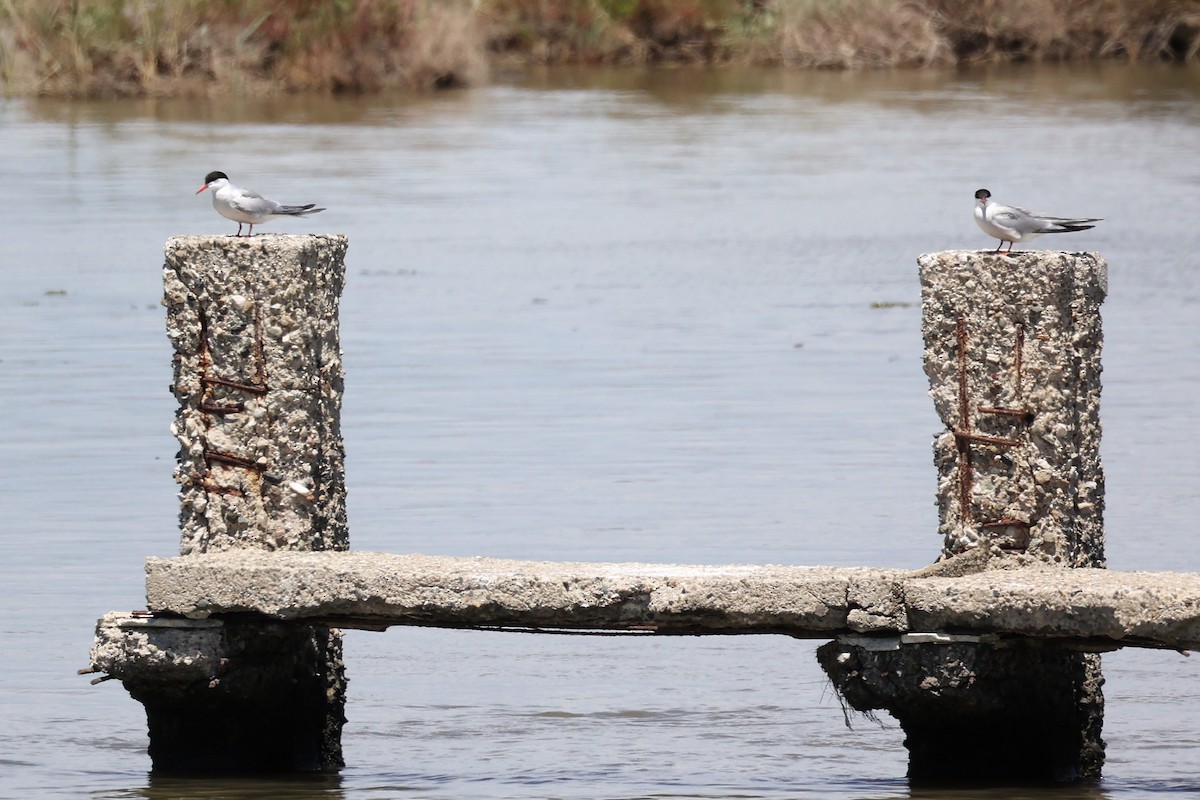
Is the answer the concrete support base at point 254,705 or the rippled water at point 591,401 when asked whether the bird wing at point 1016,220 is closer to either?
the rippled water at point 591,401

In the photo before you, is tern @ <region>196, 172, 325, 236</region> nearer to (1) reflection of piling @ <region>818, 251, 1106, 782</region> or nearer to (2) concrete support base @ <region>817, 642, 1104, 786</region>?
(1) reflection of piling @ <region>818, 251, 1106, 782</region>

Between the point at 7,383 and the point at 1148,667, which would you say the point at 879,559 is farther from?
the point at 7,383

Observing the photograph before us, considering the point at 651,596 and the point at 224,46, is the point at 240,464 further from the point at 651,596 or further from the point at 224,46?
the point at 224,46

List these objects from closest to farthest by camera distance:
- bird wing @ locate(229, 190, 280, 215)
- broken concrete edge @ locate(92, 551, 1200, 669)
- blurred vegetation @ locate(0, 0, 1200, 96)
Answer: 1. broken concrete edge @ locate(92, 551, 1200, 669)
2. bird wing @ locate(229, 190, 280, 215)
3. blurred vegetation @ locate(0, 0, 1200, 96)

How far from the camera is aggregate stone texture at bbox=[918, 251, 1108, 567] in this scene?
24.5 feet

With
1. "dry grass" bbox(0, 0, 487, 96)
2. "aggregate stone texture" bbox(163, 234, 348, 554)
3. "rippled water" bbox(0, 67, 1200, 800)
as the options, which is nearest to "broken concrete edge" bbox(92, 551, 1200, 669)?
"aggregate stone texture" bbox(163, 234, 348, 554)

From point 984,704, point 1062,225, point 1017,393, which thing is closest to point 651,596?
point 984,704

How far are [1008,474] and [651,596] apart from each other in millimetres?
1109

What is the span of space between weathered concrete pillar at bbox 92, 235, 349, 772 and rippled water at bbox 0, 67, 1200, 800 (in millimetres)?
258

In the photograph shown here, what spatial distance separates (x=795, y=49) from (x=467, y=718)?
1558 inches

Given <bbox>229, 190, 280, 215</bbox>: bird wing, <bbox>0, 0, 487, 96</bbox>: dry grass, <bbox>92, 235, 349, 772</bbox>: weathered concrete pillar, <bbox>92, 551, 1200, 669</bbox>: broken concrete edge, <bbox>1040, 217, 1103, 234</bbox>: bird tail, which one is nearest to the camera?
<bbox>92, 551, 1200, 669</bbox>: broken concrete edge

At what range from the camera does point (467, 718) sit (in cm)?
866

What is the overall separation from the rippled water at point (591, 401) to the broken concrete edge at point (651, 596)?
66cm

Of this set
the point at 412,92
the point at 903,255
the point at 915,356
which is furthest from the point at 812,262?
the point at 412,92
